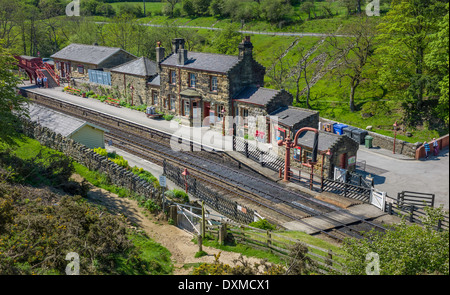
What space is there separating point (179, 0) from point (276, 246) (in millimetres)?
112038

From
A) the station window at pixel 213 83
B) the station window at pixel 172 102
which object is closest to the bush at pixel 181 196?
the station window at pixel 213 83

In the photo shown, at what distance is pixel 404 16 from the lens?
38.2m

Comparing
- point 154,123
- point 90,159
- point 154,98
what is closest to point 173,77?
point 154,98

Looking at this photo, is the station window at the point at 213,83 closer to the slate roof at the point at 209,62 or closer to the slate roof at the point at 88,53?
the slate roof at the point at 209,62

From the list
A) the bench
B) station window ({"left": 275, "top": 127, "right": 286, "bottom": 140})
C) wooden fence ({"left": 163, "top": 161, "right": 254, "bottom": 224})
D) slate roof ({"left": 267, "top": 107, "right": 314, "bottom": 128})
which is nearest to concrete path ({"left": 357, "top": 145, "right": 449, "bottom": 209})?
slate roof ({"left": 267, "top": 107, "right": 314, "bottom": 128})

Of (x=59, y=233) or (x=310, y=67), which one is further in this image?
(x=310, y=67)

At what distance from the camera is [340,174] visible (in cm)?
3075

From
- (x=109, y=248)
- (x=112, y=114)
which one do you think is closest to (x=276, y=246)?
(x=109, y=248)

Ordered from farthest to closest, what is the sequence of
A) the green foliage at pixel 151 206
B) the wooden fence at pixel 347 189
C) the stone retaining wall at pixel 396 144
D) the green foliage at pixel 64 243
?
1. the stone retaining wall at pixel 396 144
2. the wooden fence at pixel 347 189
3. the green foliage at pixel 151 206
4. the green foliage at pixel 64 243

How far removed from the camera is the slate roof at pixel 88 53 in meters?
59.7

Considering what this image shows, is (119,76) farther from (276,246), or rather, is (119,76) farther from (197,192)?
(276,246)

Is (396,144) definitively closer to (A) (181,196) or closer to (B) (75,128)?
(A) (181,196)

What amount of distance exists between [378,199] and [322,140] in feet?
23.6

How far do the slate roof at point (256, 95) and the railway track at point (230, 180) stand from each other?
7242mm
